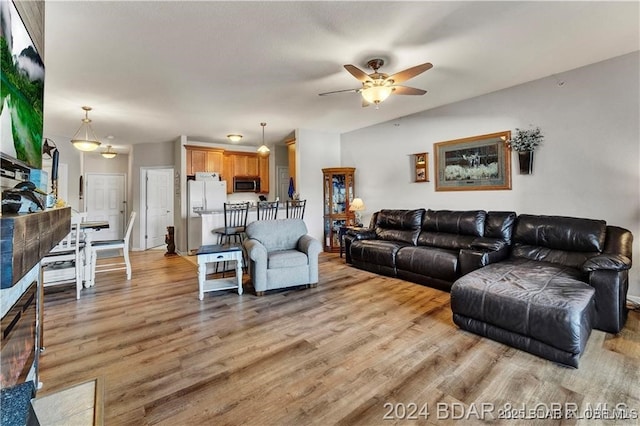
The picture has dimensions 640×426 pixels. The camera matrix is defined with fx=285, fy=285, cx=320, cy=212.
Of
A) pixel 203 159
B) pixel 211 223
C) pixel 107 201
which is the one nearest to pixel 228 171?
pixel 203 159

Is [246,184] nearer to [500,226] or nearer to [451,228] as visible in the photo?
[451,228]

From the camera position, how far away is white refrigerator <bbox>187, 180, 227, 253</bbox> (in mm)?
6078

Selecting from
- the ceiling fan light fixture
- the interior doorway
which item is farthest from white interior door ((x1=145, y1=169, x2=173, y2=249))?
the ceiling fan light fixture

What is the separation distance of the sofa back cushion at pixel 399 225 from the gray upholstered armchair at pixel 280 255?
150 centimetres

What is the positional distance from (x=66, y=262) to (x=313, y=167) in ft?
13.7

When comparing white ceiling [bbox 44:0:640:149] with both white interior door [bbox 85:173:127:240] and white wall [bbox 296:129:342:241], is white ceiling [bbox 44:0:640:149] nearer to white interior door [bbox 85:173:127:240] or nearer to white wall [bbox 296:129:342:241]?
white wall [bbox 296:129:342:241]

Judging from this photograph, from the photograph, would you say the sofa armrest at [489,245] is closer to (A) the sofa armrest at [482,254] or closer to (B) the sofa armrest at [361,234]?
(A) the sofa armrest at [482,254]

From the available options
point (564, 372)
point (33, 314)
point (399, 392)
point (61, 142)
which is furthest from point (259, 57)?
point (61, 142)

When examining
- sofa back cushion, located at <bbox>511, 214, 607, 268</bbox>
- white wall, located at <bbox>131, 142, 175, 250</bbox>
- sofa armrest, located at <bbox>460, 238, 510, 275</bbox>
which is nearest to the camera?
sofa back cushion, located at <bbox>511, 214, 607, 268</bbox>

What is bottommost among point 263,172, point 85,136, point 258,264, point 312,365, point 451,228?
point 312,365

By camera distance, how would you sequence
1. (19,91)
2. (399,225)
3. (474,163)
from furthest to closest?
(399,225)
(474,163)
(19,91)

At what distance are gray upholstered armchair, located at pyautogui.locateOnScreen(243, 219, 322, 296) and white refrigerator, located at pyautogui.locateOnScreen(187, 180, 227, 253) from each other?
2.83 metres

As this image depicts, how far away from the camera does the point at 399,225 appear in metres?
4.68

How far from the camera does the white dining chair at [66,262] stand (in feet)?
10.9
